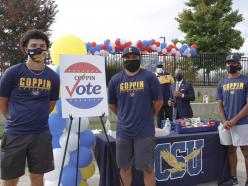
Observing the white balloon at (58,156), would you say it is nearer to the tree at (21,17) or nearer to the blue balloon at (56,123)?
the blue balloon at (56,123)

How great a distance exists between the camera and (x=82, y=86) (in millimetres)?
3730

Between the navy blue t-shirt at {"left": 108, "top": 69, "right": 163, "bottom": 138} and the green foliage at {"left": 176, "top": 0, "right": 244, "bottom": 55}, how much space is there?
65.1 feet

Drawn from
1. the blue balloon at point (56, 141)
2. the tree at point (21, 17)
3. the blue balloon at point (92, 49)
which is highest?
the tree at point (21, 17)

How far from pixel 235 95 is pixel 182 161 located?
1.09 m

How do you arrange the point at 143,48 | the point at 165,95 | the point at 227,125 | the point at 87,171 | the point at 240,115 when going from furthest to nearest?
the point at 143,48 → the point at 165,95 → the point at 227,125 → the point at 240,115 → the point at 87,171

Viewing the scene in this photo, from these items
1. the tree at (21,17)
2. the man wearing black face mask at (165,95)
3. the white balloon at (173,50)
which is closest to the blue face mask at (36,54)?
the man wearing black face mask at (165,95)

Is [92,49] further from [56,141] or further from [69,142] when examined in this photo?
[69,142]

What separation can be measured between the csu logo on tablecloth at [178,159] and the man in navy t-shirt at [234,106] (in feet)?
1.41

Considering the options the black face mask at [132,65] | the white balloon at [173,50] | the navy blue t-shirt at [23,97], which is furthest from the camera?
the white balloon at [173,50]

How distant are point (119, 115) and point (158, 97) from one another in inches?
18.8

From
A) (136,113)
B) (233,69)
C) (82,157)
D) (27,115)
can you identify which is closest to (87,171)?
(82,157)

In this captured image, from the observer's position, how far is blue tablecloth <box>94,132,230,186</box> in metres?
4.20

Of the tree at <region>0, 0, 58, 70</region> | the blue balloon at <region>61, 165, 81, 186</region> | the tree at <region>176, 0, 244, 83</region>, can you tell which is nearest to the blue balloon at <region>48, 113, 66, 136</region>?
the blue balloon at <region>61, 165, 81, 186</region>

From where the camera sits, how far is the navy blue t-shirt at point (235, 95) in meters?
4.41
